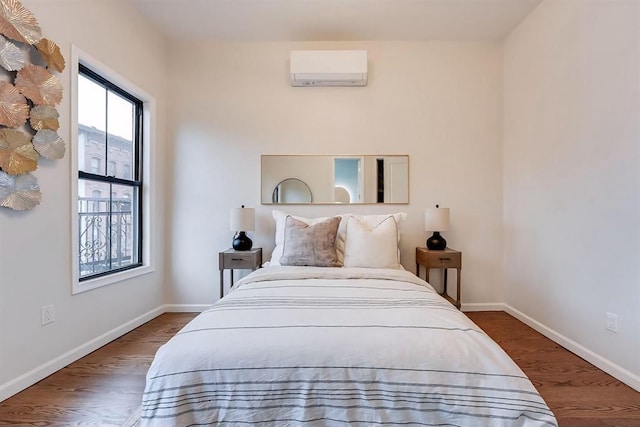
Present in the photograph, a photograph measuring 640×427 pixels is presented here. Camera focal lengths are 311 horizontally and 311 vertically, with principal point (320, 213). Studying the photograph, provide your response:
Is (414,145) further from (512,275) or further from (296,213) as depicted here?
(512,275)

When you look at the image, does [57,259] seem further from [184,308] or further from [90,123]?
[184,308]

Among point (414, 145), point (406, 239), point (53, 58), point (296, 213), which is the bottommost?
point (406, 239)

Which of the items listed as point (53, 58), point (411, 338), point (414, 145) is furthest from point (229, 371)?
point (414, 145)

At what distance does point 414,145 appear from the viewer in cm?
329

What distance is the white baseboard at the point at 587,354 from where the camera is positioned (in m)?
1.89

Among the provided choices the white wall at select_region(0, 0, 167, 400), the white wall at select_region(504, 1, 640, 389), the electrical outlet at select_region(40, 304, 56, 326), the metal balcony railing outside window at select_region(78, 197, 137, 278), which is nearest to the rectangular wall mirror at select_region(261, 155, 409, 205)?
the white wall at select_region(504, 1, 640, 389)

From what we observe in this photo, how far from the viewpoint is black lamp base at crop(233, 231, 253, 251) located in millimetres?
2982

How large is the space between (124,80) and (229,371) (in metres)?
2.67

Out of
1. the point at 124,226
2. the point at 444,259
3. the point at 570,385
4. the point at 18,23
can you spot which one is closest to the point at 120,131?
the point at 124,226

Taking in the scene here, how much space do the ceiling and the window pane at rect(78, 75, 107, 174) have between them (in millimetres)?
936

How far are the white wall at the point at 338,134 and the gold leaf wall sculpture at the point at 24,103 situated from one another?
138cm

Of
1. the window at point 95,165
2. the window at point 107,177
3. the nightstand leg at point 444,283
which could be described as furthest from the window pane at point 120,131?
the nightstand leg at point 444,283

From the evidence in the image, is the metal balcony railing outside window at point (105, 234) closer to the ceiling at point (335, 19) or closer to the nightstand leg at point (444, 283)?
the ceiling at point (335, 19)

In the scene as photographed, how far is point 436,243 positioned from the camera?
3.05 metres
